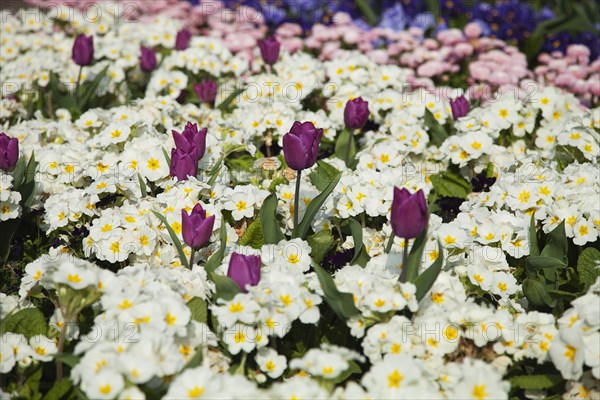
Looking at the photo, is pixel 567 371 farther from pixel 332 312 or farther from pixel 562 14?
pixel 562 14

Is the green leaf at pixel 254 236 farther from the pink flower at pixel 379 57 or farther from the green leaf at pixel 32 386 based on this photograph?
the pink flower at pixel 379 57

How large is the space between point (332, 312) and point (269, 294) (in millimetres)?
359

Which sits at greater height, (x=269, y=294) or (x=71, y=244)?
(x=269, y=294)

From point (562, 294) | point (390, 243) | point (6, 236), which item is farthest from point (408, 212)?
point (6, 236)

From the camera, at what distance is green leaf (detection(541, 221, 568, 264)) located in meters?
2.73

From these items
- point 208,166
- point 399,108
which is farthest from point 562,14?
point 208,166

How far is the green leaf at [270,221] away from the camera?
277 cm

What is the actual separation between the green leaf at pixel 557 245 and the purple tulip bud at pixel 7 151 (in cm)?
230

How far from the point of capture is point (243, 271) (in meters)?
2.22

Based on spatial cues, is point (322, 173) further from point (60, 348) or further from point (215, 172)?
point (60, 348)

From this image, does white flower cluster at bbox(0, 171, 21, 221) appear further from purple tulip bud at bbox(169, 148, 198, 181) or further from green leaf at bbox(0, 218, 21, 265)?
purple tulip bud at bbox(169, 148, 198, 181)

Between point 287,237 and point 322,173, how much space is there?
0.49 meters

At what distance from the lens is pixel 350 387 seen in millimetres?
1976

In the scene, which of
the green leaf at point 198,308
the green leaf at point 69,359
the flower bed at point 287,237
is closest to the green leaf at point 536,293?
the flower bed at point 287,237
